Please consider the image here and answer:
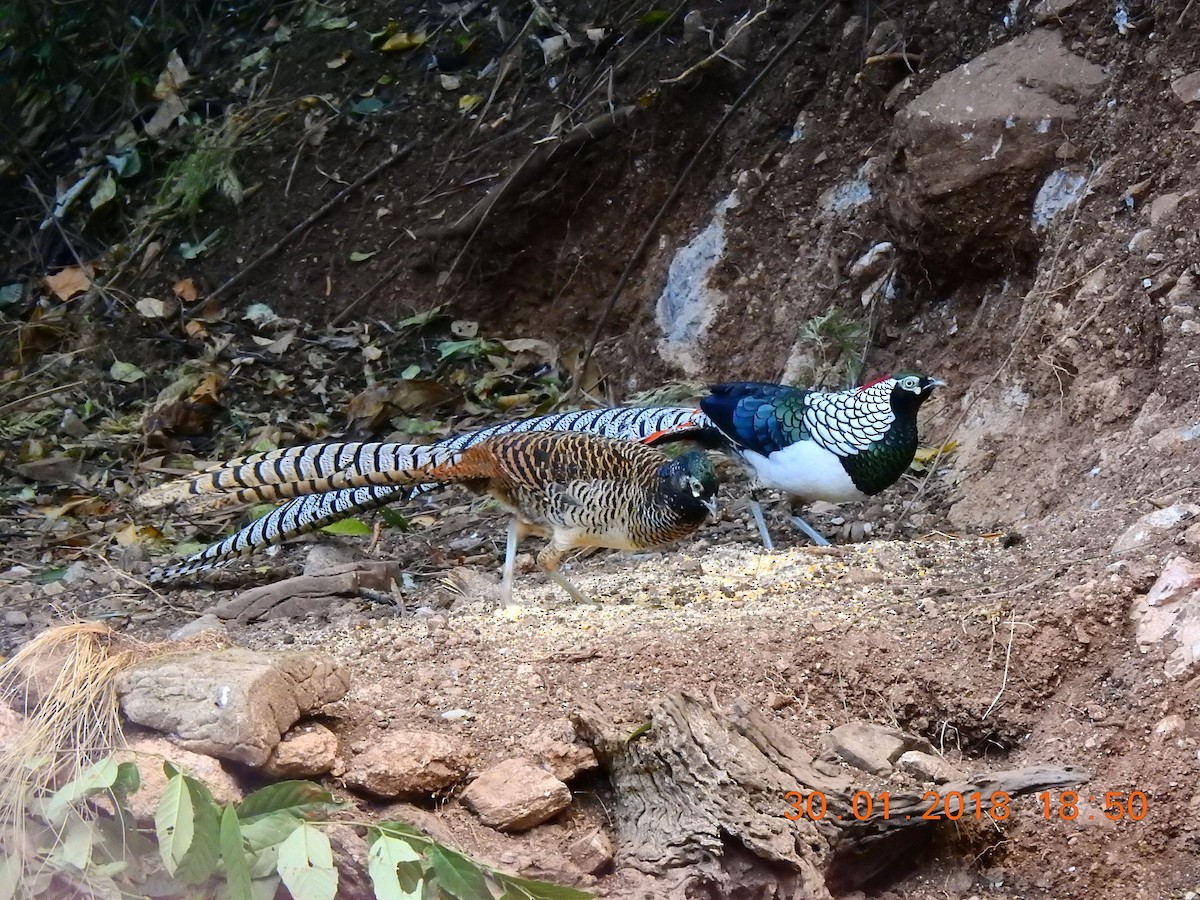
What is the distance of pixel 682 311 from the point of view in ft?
25.9

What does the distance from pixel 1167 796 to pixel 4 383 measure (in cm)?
752

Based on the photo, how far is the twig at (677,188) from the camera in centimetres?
790

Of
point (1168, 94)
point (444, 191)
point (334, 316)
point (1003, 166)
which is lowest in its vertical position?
point (334, 316)

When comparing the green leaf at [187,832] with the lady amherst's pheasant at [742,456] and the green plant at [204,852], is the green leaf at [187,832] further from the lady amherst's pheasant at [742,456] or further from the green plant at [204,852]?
the lady amherst's pheasant at [742,456]

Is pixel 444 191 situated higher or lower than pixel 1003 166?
lower

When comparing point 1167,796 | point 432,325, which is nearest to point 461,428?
point 432,325

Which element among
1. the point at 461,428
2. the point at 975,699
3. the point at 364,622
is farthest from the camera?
the point at 461,428

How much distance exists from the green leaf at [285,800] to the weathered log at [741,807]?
0.69 meters

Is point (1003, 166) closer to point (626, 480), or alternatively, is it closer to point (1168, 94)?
point (1168, 94)

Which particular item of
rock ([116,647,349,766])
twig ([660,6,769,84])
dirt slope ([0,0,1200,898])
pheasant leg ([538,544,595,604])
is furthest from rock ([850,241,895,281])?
rock ([116,647,349,766])

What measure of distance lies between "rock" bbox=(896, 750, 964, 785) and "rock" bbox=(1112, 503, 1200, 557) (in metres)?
1.09

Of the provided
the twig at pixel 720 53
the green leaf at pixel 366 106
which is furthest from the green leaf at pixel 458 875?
the green leaf at pixel 366 106

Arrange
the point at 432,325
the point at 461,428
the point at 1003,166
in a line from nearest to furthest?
the point at 1003,166, the point at 461,428, the point at 432,325

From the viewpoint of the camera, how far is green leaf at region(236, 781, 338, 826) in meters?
2.81
